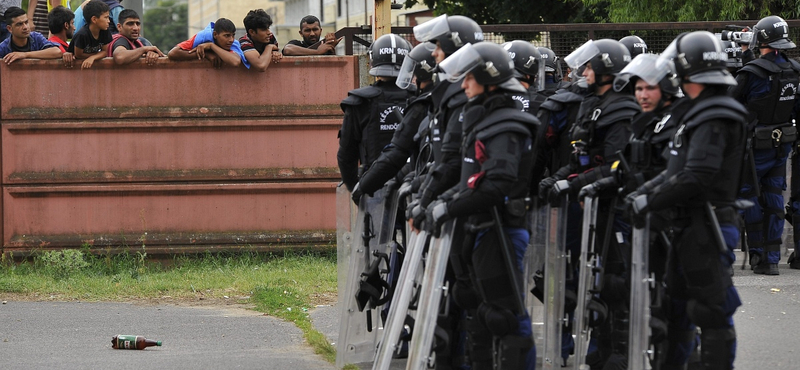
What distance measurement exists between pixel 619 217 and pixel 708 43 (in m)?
1.32

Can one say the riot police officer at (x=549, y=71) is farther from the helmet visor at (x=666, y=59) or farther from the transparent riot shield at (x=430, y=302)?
the transparent riot shield at (x=430, y=302)

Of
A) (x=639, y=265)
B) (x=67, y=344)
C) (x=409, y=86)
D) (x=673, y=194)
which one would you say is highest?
(x=409, y=86)

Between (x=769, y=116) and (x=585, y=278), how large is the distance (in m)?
4.11

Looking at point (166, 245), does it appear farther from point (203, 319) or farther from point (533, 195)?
point (533, 195)

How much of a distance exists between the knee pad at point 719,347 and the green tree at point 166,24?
3345 inches

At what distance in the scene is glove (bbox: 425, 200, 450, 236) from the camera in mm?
5754

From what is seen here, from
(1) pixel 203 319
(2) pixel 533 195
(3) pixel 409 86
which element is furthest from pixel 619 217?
(1) pixel 203 319

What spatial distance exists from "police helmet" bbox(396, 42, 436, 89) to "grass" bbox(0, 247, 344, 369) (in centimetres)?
255

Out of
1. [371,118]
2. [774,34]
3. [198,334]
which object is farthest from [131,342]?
[774,34]

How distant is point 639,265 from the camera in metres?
5.82

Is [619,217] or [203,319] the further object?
[203,319]

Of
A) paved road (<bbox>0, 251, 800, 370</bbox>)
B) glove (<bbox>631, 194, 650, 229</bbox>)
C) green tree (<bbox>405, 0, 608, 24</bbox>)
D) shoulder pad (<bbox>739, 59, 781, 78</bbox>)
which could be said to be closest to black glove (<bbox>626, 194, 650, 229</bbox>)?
glove (<bbox>631, 194, 650, 229</bbox>)

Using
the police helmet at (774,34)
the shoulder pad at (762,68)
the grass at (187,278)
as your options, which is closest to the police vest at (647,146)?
the grass at (187,278)

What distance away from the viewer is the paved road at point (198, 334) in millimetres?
7340
